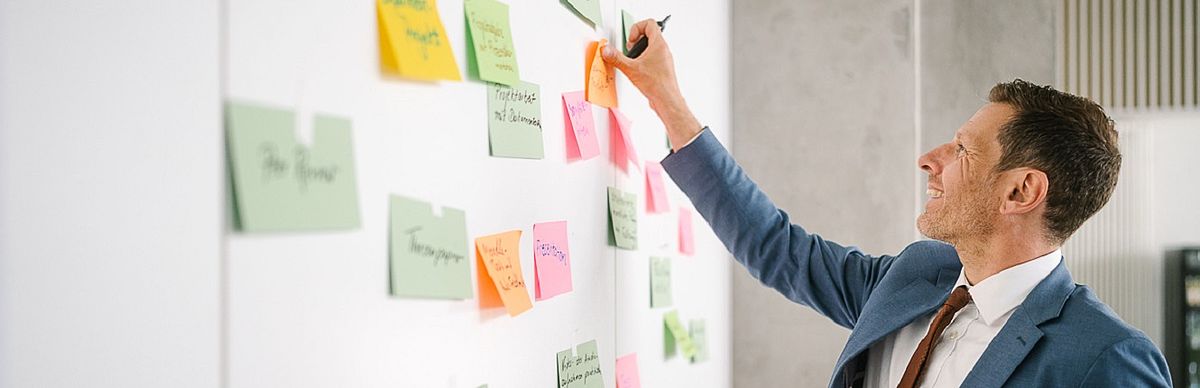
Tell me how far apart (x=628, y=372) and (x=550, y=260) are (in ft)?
1.31

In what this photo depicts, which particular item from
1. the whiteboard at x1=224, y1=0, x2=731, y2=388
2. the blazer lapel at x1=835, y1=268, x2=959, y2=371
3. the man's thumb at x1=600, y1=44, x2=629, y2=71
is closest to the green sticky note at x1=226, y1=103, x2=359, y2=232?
the whiteboard at x1=224, y1=0, x2=731, y2=388

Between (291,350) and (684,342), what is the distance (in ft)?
3.87

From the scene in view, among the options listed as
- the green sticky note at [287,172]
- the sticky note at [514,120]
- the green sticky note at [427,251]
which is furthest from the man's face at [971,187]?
the green sticky note at [287,172]

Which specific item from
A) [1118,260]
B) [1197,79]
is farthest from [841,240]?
[1118,260]

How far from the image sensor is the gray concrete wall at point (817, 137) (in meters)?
2.09

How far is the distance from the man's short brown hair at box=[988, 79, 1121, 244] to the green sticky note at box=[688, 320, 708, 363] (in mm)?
664

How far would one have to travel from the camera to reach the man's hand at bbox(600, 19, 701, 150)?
1432mm

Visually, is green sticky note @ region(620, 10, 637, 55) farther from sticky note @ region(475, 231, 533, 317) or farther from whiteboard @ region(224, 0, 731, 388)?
sticky note @ region(475, 231, 533, 317)

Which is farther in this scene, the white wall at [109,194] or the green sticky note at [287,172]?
the green sticky note at [287,172]

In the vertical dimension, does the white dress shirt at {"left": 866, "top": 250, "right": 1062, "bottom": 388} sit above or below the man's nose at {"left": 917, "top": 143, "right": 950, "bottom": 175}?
below

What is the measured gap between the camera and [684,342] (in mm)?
1812

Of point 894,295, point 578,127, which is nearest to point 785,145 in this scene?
point 894,295

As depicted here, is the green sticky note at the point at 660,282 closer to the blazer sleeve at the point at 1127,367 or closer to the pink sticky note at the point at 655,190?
the pink sticky note at the point at 655,190

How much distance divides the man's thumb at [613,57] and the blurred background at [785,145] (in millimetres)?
380
